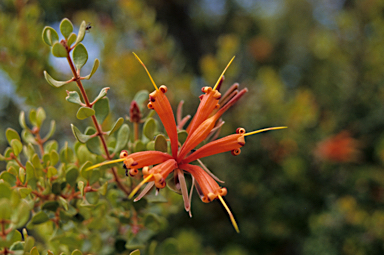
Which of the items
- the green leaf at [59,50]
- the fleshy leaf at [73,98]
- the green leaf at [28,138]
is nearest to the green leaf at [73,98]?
the fleshy leaf at [73,98]

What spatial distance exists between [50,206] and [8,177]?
16 cm

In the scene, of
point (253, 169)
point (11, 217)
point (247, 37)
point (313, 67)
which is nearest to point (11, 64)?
point (11, 217)

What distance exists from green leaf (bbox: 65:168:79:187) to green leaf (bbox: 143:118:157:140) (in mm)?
266

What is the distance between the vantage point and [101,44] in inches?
94.7

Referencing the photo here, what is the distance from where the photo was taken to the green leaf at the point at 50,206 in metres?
0.94

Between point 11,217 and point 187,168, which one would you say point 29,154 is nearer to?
point 11,217

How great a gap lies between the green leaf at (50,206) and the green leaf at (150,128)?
38 cm

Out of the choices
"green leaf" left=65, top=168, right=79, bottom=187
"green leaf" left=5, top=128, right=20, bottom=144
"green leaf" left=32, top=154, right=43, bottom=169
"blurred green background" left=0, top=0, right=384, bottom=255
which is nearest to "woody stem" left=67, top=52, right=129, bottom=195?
"green leaf" left=65, top=168, right=79, bottom=187

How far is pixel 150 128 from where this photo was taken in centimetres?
100

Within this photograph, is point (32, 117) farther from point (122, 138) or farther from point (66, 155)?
point (122, 138)

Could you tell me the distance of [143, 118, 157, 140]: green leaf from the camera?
3.22ft

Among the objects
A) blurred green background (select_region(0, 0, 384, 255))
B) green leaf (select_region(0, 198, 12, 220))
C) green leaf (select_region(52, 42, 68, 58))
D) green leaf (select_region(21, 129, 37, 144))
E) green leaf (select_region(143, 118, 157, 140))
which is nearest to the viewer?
green leaf (select_region(0, 198, 12, 220))

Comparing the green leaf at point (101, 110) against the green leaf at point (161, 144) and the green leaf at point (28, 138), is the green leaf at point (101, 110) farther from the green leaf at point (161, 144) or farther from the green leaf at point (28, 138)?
the green leaf at point (28, 138)

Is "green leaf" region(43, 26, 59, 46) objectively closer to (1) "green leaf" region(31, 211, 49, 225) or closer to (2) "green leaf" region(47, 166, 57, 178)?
(2) "green leaf" region(47, 166, 57, 178)
